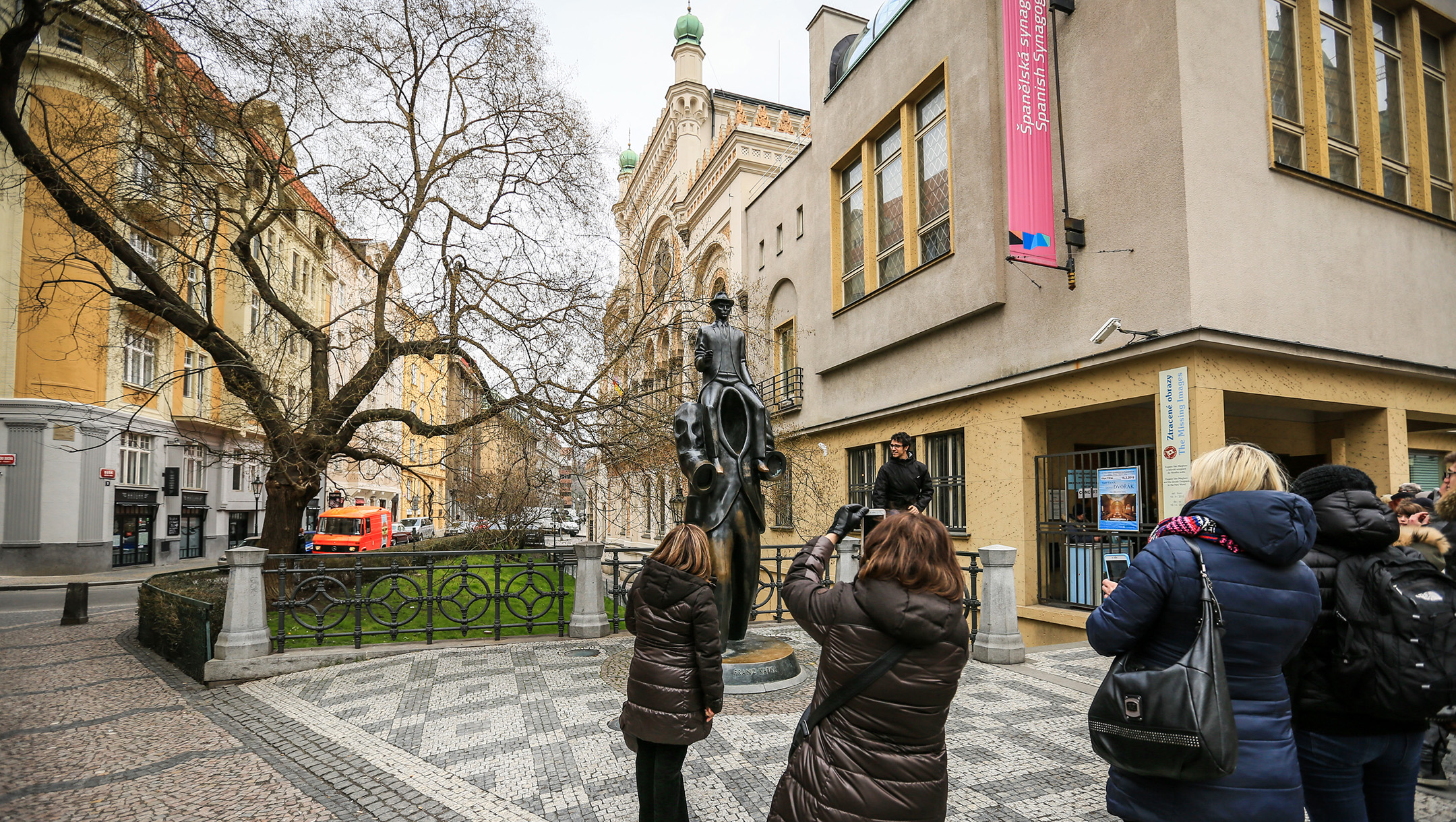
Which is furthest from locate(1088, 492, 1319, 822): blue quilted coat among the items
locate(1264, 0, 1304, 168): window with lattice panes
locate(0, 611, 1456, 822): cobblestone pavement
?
locate(1264, 0, 1304, 168): window with lattice panes

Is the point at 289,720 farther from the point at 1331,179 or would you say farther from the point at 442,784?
the point at 1331,179

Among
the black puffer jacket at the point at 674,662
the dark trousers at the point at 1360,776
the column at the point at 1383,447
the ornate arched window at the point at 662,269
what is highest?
the ornate arched window at the point at 662,269

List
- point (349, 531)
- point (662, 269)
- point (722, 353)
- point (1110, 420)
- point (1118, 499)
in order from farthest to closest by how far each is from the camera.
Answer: point (349, 531), point (1110, 420), point (662, 269), point (1118, 499), point (722, 353)

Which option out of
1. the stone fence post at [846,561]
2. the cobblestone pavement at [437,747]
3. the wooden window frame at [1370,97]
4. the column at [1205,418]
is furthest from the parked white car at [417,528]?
the wooden window frame at [1370,97]

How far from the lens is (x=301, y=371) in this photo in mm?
12227

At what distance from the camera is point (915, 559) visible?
7.55 feet

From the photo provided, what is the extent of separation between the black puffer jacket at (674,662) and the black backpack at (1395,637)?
2.51 meters

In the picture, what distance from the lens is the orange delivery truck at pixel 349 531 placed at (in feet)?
80.2

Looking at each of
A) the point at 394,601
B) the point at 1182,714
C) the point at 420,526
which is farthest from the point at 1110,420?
the point at 420,526

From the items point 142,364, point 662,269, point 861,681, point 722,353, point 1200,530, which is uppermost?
point 142,364

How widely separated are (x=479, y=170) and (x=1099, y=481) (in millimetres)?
10980

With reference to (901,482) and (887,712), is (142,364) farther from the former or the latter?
(887,712)

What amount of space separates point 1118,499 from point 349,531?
24641 millimetres

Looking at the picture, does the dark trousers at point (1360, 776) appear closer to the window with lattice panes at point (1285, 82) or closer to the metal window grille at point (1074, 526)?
the metal window grille at point (1074, 526)
